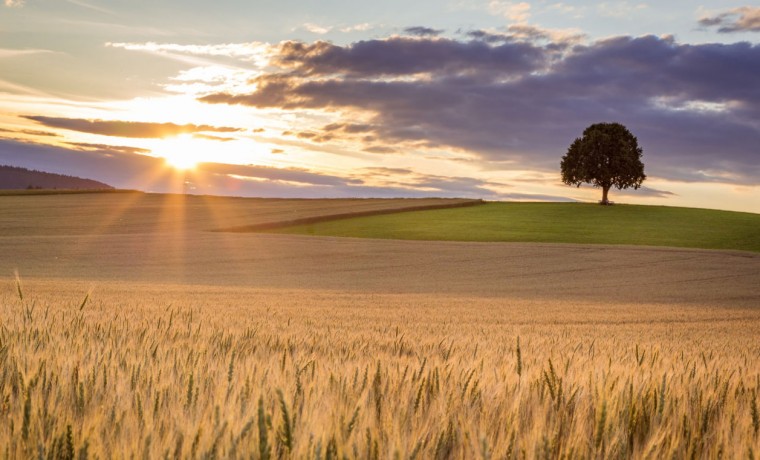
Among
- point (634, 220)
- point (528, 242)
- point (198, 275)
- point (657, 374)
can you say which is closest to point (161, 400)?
point (657, 374)

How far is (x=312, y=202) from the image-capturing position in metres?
79.8

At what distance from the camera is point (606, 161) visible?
74.1 m

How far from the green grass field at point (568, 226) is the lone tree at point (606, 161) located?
492cm

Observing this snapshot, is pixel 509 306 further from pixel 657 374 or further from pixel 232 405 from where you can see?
pixel 232 405

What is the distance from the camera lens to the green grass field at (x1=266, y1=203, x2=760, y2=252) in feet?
163

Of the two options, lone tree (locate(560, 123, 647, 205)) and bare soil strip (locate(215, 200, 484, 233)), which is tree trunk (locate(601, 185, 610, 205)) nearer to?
lone tree (locate(560, 123, 647, 205))

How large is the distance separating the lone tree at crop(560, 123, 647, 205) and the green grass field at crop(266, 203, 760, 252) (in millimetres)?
4923

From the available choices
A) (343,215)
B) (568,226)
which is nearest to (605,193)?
(568,226)

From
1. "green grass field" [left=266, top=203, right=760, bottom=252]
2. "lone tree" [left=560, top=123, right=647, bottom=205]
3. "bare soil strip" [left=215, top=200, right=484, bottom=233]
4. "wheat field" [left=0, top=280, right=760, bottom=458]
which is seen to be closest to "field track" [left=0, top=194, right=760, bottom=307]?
"bare soil strip" [left=215, top=200, right=484, bottom=233]

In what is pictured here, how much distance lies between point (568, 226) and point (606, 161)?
2165cm

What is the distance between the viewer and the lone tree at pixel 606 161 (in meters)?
73.8

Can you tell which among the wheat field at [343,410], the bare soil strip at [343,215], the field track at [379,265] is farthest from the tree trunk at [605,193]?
the wheat field at [343,410]

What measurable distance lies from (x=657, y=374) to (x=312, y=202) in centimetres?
7771

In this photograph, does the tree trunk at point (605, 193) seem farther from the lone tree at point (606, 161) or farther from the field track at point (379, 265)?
the field track at point (379, 265)
